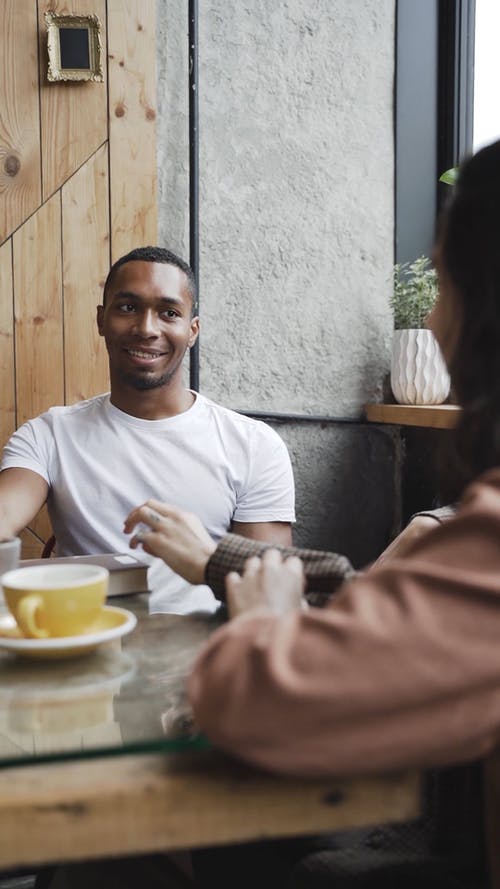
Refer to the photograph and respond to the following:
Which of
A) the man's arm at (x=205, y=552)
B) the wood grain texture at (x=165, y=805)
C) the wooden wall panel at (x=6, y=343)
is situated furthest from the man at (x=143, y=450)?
the wood grain texture at (x=165, y=805)

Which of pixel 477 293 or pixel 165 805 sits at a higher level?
pixel 477 293

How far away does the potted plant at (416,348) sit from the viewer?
7.84 ft

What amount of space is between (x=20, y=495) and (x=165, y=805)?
1.26 m

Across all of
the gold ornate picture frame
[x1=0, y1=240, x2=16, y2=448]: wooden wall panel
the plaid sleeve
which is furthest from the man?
the plaid sleeve

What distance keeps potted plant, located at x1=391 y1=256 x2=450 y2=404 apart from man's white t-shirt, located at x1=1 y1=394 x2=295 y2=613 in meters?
0.62

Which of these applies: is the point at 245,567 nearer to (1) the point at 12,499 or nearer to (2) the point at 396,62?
(1) the point at 12,499

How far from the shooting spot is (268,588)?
2.72 ft

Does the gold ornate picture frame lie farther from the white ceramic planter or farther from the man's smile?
the white ceramic planter

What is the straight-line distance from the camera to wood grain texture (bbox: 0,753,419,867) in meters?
0.59

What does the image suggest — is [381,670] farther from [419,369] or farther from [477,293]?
[419,369]

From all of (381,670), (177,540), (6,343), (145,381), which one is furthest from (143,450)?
(381,670)

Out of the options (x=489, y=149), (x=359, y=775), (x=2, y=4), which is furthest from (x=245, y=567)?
(x=2, y=4)

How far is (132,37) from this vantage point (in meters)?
2.24

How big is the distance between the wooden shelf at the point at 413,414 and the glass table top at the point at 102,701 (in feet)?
4.58
